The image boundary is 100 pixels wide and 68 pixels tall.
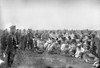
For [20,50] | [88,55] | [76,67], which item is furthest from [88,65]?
A: [20,50]

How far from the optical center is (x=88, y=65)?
35.1 ft

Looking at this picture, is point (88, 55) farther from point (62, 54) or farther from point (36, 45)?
point (36, 45)

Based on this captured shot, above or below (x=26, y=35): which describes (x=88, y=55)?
below

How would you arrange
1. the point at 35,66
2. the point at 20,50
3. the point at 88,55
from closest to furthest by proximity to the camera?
the point at 35,66 → the point at 88,55 → the point at 20,50

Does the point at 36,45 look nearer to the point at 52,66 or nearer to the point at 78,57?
the point at 78,57

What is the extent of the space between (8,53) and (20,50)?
666 cm

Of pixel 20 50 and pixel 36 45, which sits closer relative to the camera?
pixel 20 50

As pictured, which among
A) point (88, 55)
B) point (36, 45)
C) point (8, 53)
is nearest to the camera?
point (8, 53)

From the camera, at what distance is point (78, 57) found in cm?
1302

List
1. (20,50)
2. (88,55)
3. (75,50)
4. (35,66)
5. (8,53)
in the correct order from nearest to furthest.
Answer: (8,53), (35,66), (88,55), (75,50), (20,50)

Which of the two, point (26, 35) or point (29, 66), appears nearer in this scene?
point (29, 66)

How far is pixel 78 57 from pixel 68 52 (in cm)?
151

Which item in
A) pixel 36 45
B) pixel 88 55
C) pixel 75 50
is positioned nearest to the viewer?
pixel 88 55

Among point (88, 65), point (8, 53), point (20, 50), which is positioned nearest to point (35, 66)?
point (8, 53)
